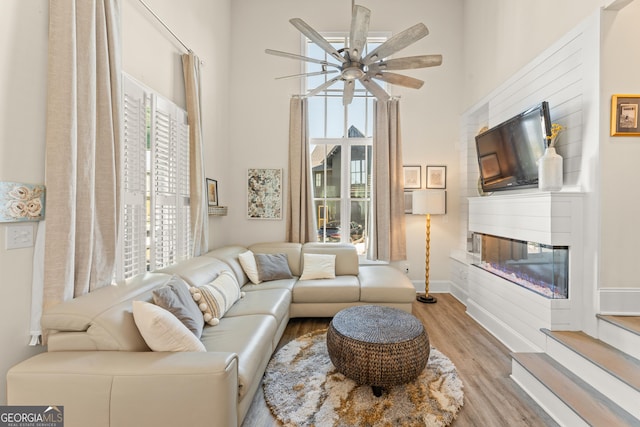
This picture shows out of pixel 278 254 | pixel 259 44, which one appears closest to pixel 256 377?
pixel 278 254

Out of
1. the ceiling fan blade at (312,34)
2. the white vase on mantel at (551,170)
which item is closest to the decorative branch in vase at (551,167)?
the white vase on mantel at (551,170)

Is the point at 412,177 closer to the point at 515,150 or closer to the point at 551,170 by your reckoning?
the point at 515,150

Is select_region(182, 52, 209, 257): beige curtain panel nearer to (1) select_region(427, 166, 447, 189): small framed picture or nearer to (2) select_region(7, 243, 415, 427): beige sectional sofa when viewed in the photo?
(2) select_region(7, 243, 415, 427): beige sectional sofa

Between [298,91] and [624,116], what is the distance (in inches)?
145

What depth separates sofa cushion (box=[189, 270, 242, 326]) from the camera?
2300mm

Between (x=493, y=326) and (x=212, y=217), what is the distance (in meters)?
3.57

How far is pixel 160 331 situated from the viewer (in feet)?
5.10

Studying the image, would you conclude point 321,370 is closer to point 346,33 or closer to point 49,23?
point 49,23

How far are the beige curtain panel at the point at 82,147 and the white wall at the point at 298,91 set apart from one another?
2.58 metres

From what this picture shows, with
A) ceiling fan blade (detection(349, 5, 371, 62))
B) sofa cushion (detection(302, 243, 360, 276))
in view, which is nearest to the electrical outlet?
sofa cushion (detection(302, 243, 360, 276))

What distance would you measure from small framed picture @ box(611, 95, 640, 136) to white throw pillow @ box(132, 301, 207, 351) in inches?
127

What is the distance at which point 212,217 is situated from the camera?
158 inches

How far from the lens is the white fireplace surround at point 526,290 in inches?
91.7

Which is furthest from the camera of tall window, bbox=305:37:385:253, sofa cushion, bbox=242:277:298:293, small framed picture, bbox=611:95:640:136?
tall window, bbox=305:37:385:253
